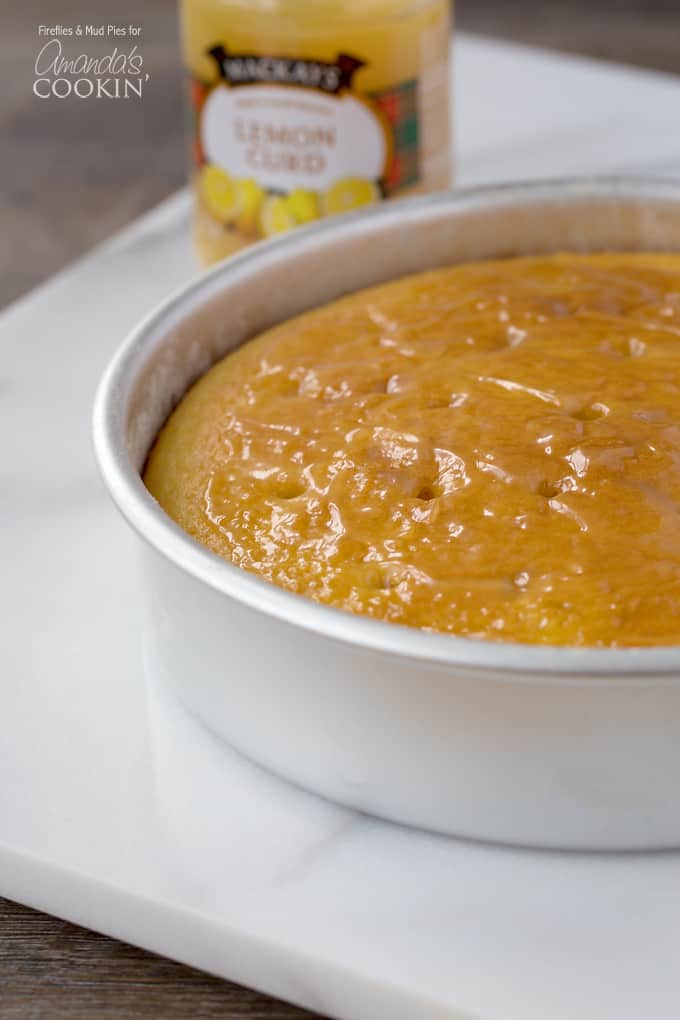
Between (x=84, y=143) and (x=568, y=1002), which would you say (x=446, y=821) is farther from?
(x=84, y=143)

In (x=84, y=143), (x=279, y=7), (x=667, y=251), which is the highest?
(x=279, y=7)

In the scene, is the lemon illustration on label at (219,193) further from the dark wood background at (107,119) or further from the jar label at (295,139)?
the dark wood background at (107,119)

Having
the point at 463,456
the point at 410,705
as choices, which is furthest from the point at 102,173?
the point at 410,705

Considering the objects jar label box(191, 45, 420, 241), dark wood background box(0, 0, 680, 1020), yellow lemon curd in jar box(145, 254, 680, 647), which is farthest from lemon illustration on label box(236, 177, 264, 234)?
dark wood background box(0, 0, 680, 1020)

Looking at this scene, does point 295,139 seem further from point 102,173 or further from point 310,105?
point 102,173

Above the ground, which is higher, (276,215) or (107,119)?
(276,215)

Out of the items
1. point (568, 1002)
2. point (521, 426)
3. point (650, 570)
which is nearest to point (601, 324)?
point (521, 426)

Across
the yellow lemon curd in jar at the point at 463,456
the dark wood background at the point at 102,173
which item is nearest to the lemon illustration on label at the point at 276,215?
the yellow lemon curd in jar at the point at 463,456
